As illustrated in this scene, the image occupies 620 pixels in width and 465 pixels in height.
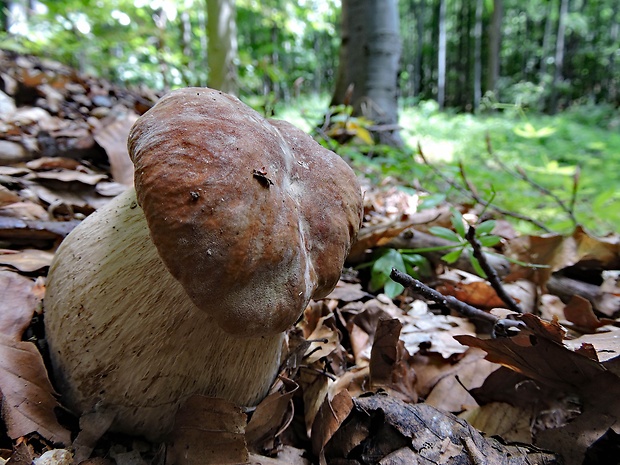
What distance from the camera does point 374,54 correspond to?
184 inches

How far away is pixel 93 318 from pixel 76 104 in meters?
3.06

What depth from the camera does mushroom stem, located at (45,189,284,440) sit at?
1013mm

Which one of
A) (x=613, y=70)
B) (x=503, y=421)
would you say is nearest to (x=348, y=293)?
(x=503, y=421)

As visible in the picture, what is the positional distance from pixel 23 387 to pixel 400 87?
46.2ft

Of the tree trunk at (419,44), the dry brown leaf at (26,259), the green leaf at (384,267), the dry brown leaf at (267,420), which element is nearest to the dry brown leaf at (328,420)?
the dry brown leaf at (267,420)

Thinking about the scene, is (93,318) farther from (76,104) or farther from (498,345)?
(76,104)

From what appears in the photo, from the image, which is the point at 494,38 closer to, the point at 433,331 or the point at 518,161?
the point at 518,161

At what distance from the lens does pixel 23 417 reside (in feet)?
3.23

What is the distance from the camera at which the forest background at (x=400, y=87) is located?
3258 millimetres

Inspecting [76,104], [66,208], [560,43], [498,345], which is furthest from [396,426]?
[560,43]

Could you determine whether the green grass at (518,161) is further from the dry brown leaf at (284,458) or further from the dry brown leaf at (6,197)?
the dry brown leaf at (6,197)

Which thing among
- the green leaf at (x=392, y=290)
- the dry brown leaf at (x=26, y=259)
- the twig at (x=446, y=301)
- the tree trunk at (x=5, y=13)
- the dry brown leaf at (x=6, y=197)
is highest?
the tree trunk at (x=5, y=13)

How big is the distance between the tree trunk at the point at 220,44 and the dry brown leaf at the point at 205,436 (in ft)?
14.9

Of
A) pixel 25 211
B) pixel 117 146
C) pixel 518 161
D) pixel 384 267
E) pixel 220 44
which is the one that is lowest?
pixel 518 161
